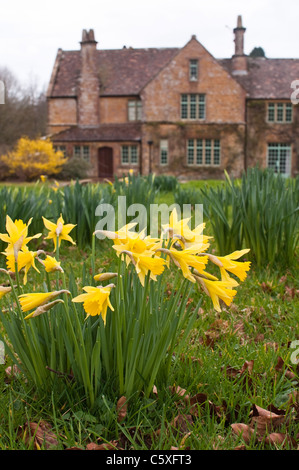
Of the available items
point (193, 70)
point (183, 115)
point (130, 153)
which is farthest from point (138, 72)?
point (130, 153)

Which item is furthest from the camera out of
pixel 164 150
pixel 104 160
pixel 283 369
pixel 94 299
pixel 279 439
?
pixel 104 160

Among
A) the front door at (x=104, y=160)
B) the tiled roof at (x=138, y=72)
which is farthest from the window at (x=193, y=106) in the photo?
the front door at (x=104, y=160)

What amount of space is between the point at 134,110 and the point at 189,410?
26681 mm

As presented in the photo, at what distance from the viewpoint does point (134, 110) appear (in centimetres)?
2727

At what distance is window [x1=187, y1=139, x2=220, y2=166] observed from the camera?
26.0m

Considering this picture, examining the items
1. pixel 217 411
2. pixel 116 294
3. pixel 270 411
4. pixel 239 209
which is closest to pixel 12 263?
pixel 116 294

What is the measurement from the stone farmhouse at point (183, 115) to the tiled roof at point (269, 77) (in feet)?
0.18

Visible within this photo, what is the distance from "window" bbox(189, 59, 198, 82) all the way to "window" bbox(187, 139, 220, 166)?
326 cm

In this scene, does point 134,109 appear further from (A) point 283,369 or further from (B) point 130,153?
(A) point 283,369

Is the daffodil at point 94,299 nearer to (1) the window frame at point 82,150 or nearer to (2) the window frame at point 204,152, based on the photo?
(2) the window frame at point 204,152

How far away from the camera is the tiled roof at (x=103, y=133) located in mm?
26391
